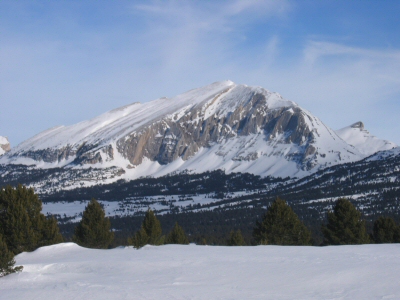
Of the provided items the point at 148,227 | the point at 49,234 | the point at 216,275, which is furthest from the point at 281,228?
the point at 216,275

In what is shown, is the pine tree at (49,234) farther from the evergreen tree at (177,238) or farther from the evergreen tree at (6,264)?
the evergreen tree at (177,238)

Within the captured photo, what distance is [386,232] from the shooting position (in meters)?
54.8

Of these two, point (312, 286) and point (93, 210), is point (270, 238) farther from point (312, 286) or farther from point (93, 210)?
point (312, 286)

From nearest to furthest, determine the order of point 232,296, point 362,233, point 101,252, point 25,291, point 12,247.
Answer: point 232,296
point 25,291
point 101,252
point 12,247
point 362,233

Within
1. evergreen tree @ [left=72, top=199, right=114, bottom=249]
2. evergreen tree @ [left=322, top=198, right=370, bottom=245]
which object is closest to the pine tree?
evergreen tree @ [left=72, top=199, right=114, bottom=249]

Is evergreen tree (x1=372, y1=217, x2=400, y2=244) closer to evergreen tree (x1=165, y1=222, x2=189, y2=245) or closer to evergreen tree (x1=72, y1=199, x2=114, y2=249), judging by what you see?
evergreen tree (x1=165, y1=222, x2=189, y2=245)

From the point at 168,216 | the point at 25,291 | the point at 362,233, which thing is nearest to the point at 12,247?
the point at 25,291

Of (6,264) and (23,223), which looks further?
(23,223)

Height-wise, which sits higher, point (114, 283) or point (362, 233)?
point (114, 283)

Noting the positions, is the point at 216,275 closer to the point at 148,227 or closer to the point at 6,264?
the point at 6,264

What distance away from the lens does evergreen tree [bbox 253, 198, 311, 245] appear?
5044 centimetres

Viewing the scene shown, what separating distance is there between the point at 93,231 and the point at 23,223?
10177 millimetres

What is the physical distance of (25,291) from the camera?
71.3 ft

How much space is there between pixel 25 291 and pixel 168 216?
17336 centimetres
